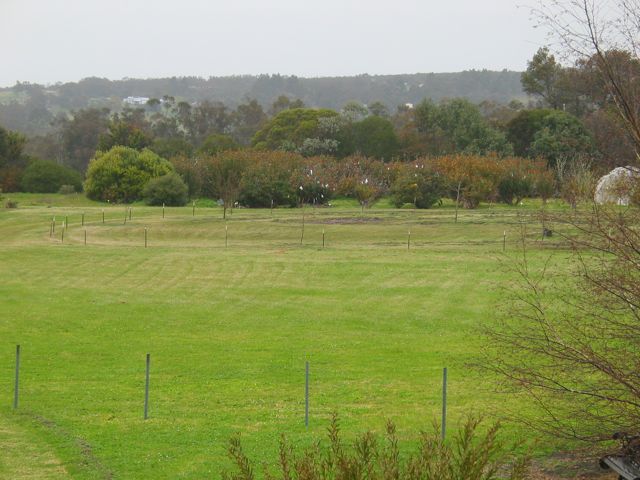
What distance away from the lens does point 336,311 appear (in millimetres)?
31797

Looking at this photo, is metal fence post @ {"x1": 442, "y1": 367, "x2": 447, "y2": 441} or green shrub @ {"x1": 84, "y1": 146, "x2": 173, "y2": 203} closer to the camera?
metal fence post @ {"x1": 442, "y1": 367, "x2": 447, "y2": 441}

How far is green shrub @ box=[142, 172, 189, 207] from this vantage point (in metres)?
77.4

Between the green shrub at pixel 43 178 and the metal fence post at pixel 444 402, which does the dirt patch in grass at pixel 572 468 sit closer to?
the metal fence post at pixel 444 402

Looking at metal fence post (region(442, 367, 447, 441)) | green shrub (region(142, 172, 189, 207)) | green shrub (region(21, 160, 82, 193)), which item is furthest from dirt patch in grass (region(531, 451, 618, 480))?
green shrub (region(21, 160, 82, 193))

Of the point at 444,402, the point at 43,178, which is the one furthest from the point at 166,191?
the point at 444,402

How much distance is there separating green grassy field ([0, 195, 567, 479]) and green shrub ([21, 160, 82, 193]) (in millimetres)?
36209

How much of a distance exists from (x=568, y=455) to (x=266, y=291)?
22.0 m

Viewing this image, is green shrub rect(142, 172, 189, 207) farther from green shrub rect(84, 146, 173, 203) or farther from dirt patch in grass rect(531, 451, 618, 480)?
dirt patch in grass rect(531, 451, 618, 480)

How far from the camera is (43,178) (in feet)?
305

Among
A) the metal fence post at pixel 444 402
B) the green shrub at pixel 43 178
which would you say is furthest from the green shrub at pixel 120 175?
the metal fence post at pixel 444 402

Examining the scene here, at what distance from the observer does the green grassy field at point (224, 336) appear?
16.8 m

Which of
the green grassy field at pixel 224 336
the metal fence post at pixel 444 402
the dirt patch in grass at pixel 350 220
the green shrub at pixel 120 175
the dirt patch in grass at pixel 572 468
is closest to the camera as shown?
the dirt patch in grass at pixel 572 468

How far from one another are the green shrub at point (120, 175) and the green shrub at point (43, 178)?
11.0 metres

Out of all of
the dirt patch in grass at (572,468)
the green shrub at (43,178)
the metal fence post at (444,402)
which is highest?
the metal fence post at (444,402)
